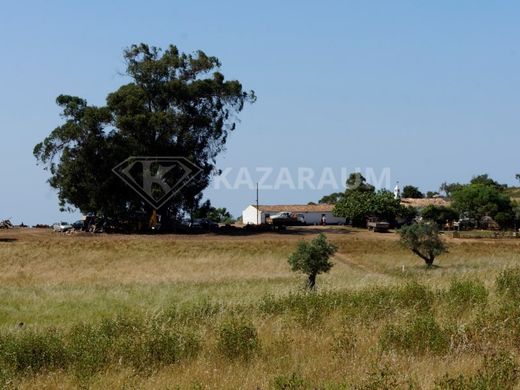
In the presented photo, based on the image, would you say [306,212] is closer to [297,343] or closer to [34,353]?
[297,343]

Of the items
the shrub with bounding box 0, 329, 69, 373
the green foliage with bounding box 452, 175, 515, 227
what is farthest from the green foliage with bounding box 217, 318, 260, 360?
the green foliage with bounding box 452, 175, 515, 227

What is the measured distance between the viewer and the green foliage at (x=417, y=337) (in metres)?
9.48

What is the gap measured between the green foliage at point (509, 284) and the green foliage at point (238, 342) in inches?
222

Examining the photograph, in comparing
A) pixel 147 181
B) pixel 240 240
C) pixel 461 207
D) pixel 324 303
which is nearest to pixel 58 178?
pixel 147 181

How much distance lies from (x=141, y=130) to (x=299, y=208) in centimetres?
3741

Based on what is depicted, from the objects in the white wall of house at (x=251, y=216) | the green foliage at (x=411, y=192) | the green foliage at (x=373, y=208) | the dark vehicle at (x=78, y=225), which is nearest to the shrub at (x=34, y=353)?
the dark vehicle at (x=78, y=225)

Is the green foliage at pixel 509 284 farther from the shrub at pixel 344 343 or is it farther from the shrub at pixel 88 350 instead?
the shrub at pixel 88 350

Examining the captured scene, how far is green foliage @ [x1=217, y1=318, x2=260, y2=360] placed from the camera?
31.8 ft

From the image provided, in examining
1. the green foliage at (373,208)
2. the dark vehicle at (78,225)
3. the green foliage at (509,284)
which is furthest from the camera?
the green foliage at (373,208)

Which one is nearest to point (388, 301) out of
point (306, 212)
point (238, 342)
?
point (238, 342)

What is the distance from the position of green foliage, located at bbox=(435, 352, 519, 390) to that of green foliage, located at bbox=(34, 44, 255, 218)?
5053 centimetres

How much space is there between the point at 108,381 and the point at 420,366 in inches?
145

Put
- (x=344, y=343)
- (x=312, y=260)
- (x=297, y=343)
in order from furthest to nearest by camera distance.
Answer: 1. (x=312, y=260)
2. (x=297, y=343)
3. (x=344, y=343)

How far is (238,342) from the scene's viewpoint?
32.3 ft
